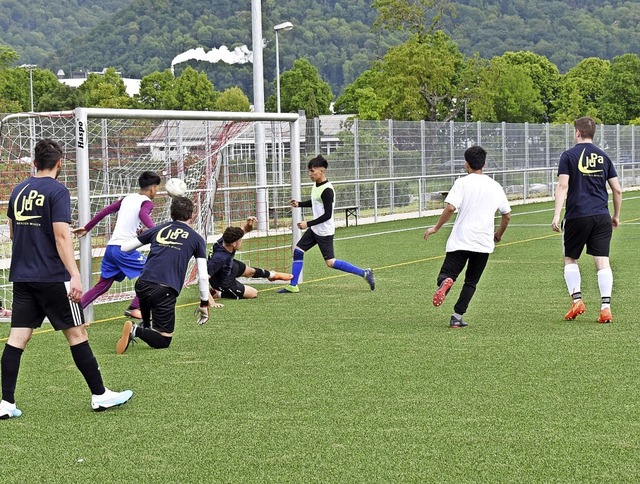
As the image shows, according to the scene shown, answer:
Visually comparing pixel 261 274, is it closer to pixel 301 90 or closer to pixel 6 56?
pixel 6 56

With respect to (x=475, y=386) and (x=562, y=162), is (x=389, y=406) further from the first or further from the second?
(x=562, y=162)

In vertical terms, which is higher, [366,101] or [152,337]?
[366,101]

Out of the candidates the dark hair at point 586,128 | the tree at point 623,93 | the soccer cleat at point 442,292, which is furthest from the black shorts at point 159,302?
the tree at point 623,93

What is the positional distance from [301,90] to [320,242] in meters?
92.8

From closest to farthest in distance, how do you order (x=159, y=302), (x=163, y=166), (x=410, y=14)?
(x=159, y=302), (x=163, y=166), (x=410, y=14)

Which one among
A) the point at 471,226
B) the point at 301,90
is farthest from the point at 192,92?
the point at 471,226

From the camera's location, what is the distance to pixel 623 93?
273 feet

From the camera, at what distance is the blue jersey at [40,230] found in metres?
7.10

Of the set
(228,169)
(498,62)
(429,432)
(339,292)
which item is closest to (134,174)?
(228,169)

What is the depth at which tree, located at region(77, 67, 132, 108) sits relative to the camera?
265ft

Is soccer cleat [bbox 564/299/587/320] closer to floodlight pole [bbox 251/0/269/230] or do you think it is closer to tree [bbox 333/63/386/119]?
floodlight pole [bbox 251/0/269/230]

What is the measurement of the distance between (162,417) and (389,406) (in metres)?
1.45

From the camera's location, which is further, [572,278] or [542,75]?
[542,75]

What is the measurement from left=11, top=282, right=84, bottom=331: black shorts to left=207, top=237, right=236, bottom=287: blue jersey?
19.2 ft
